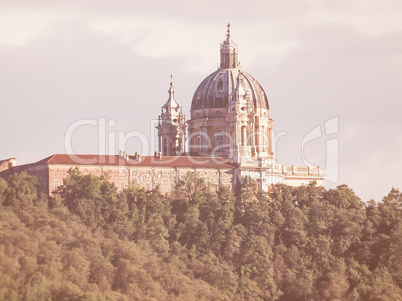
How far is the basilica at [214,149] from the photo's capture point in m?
136

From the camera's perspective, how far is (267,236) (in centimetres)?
13188

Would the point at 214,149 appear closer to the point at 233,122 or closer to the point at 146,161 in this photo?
the point at 233,122

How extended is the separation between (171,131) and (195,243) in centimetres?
2120

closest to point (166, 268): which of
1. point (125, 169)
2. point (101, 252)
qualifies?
point (101, 252)

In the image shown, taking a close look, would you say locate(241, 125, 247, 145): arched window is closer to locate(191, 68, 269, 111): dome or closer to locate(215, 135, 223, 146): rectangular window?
locate(215, 135, 223, 146): rectangular window

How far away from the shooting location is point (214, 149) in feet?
484

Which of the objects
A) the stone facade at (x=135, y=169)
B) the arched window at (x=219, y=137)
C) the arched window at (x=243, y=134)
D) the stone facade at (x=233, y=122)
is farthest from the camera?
the arched window at (x=219, y=137)

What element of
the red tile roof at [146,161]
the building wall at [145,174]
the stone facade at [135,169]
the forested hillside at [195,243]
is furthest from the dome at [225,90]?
the forested hillside at [195,243]

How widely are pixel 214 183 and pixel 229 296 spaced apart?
17538mm

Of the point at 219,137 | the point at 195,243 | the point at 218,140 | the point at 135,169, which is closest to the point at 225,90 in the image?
the point at 219,137

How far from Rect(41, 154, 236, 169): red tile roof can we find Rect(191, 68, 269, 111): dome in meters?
7.26

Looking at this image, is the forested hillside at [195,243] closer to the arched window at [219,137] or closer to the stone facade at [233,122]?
the stone facade at [233,122]

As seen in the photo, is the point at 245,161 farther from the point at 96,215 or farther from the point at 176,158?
the point at 96,215

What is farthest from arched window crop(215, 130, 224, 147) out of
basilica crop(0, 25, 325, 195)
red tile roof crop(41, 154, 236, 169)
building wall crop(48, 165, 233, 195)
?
building wall crop(48, 165, 233, 195)
